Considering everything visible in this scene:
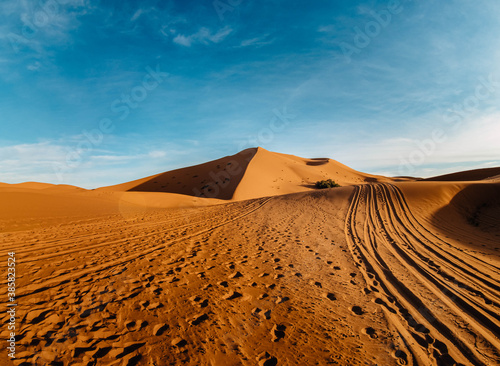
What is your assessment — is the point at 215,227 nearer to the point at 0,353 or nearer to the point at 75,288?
the point at 75,288

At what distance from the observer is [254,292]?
13.0 ft

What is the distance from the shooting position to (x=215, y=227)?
8688 millimetres

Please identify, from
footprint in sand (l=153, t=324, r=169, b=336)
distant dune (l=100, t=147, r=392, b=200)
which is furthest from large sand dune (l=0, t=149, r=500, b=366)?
distant dune (l=100, t=147, r=392, b=200)

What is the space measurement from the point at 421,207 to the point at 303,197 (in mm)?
6641

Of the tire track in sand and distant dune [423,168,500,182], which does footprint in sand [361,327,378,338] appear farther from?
distant dune [423,168,500,182]

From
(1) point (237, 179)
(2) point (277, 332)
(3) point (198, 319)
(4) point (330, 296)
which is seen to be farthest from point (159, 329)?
(1) point (237, 179)

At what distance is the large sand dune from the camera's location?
263 cm

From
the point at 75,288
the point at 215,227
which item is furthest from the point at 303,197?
the point at 75,288

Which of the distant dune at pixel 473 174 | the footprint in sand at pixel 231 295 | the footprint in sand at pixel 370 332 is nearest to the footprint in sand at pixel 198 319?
the footprint in sand at pixel 231 295

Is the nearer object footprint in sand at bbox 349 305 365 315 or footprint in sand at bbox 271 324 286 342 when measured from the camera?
footprint in sand at bbox 271 324 286 342

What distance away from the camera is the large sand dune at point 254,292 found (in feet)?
8.64

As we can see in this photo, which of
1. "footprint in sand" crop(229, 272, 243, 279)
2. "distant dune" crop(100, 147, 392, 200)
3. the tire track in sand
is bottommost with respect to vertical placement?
the tire track in sand

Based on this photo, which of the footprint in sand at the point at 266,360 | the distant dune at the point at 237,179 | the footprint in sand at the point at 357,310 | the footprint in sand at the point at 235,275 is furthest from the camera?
the distant dune at the point at 237,179

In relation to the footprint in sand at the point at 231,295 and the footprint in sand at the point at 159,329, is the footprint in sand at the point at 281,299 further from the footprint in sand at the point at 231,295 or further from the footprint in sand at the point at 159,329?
the footprint in sand at the point at 159,329
